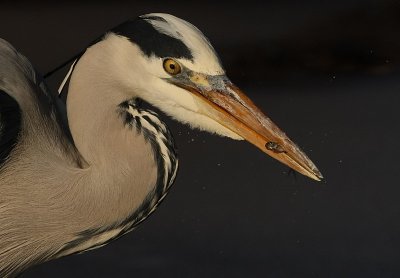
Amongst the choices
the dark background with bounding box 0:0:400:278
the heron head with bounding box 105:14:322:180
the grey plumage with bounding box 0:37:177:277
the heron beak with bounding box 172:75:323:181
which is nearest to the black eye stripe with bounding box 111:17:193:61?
the heron head with bounding box 105:14:322:180

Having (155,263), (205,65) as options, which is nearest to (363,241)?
(155,263)

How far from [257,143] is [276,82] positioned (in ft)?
8.81

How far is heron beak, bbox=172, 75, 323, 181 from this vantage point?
321 centimetres

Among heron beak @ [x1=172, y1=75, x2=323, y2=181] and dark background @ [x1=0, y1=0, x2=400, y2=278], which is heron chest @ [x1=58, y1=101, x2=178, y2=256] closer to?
heron beak @ [x1=172, y1=75, x2=323, y2=181]

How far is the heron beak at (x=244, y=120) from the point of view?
3.21m

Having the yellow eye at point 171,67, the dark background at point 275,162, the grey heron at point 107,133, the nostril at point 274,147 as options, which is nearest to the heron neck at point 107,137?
the grey heron at point 107,133

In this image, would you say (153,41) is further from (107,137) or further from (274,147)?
(274,147)

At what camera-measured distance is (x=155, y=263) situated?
464cm

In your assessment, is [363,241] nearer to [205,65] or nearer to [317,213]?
[317,213]

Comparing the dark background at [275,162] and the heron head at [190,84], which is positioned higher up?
the heron head at [190,84]

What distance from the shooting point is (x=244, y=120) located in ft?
10.6

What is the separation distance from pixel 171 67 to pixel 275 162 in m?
2.02

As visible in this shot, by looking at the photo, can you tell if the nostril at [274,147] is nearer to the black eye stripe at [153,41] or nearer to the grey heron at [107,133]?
the grey heron at [107,133]

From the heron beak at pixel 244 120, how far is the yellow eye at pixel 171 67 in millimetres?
52
